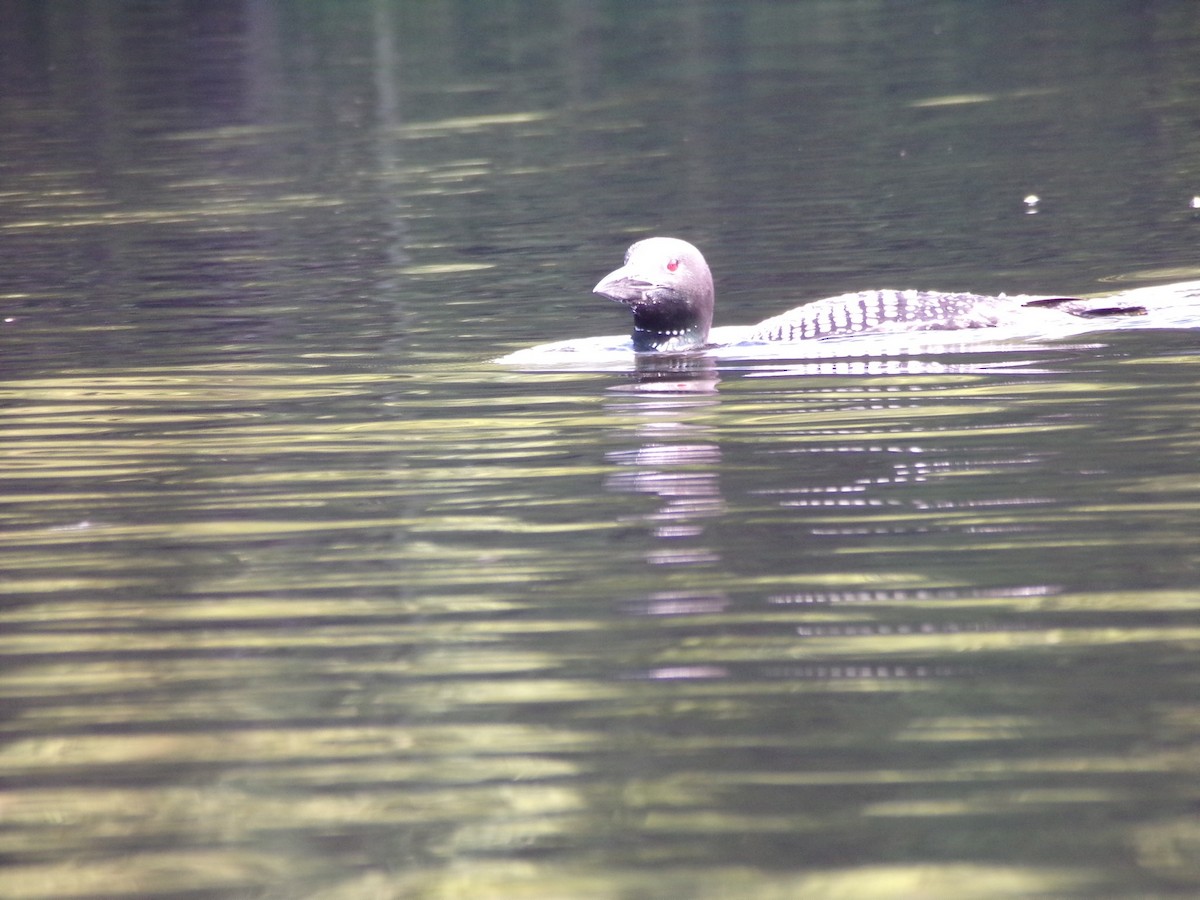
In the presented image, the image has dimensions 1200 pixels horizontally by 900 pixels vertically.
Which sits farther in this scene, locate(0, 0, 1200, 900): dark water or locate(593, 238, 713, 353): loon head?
locate(593, 238, 713, 353): loon head

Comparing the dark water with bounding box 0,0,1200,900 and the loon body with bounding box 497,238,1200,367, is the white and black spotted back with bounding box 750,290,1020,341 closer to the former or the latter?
the loon body with bounding box 497,238,1200,367

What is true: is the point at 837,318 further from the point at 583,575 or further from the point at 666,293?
the point at 583,575

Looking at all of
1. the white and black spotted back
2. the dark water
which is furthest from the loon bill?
the dark water

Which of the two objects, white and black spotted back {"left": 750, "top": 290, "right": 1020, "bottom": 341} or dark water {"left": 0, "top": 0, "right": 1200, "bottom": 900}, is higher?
white and black spotted back {"left": 750, "top": 290, "right": 1020, "bottom": 341}

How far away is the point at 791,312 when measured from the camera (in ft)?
37.6

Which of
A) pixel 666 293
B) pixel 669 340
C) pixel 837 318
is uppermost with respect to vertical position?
pixel 666 293

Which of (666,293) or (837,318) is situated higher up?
(666,293)

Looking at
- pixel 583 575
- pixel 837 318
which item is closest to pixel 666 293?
pixel 837 318

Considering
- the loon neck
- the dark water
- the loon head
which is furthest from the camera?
the loon neck

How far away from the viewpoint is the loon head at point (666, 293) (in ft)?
37.4

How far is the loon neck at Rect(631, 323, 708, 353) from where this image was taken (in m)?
11.6

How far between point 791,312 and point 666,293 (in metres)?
0.68

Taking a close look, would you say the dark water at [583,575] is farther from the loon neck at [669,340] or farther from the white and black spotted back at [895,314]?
the loon neck at [669,340]

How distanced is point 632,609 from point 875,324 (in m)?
5.42
